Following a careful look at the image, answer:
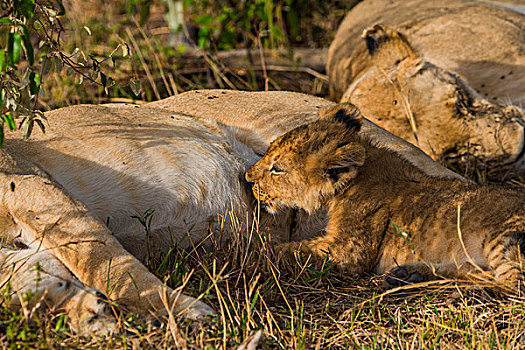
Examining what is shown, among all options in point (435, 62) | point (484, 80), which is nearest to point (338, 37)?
point (435, 62)

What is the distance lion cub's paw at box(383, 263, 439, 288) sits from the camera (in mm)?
2898

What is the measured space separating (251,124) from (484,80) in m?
1.93

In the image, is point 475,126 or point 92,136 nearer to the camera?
point 92,136

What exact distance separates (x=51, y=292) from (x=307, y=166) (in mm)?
1507

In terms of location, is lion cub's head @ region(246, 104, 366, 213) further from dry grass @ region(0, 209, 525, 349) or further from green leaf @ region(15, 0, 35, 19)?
green leaf @ region(15, 0, 35, 19)

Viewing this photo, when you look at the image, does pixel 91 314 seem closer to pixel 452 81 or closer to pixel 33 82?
Answer: pixel 33 82

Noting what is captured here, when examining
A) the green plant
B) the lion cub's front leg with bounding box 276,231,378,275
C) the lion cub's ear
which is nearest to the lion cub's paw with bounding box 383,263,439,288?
the lion cub's front leg with bounding box 276,231,378,275

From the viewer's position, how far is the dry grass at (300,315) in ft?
7.42

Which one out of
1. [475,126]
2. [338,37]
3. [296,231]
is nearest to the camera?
[296,231]

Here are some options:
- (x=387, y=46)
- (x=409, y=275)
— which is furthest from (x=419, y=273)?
(x=387, y=46)

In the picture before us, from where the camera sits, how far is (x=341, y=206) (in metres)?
3.35

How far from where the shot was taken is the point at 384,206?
3266 millimetres

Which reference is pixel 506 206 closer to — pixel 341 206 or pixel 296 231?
pixel 341 206

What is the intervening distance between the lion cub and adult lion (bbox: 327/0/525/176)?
3.44 ft
